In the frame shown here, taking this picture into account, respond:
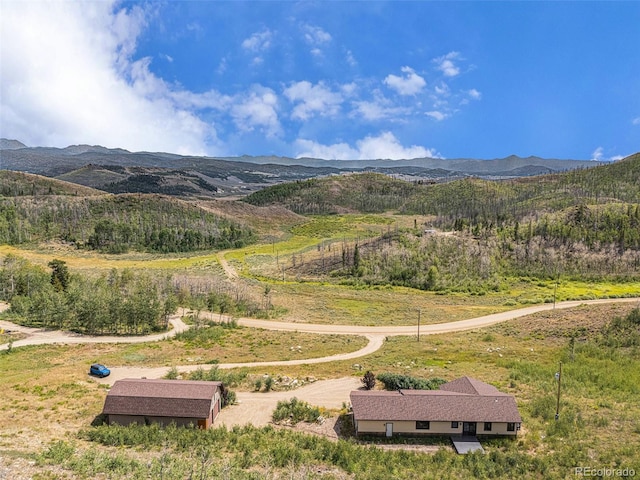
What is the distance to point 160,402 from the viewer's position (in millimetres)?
32281

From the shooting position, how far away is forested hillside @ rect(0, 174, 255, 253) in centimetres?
14375

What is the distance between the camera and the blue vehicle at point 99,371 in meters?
42.9

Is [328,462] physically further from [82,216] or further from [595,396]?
[82,216]

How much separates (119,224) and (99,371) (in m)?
121

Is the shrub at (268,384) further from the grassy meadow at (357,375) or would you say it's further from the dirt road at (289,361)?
the grassy meadow at (357,375)

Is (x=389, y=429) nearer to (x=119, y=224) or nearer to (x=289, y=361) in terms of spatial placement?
(x=289, y=361)

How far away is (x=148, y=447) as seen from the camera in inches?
1089

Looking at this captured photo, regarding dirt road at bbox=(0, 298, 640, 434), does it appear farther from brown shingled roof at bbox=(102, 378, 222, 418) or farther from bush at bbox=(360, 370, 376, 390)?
brown shingled roof at bbox=(102, 378, 222, 418)

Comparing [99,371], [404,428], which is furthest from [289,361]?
[404,428]

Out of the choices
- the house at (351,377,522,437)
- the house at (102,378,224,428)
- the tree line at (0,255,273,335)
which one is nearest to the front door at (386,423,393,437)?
the house at (351,377,522,437)

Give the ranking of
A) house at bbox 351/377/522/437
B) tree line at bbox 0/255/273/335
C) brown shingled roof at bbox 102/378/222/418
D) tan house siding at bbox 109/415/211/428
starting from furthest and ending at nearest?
tree line at bbox 0/255/273/335, brown shingled roof at bbox 102/378/222/418, tan house siding at bbox 109/415/211/428, house at bbox 351/377/522/437

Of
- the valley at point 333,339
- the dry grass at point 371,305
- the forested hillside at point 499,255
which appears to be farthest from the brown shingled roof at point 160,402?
the forested hillside at point 499,255

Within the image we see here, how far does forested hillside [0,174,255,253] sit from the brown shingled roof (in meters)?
115

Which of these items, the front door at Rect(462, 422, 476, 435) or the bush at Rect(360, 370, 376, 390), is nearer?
the front door at Rect(462, 422, 476, 435)
